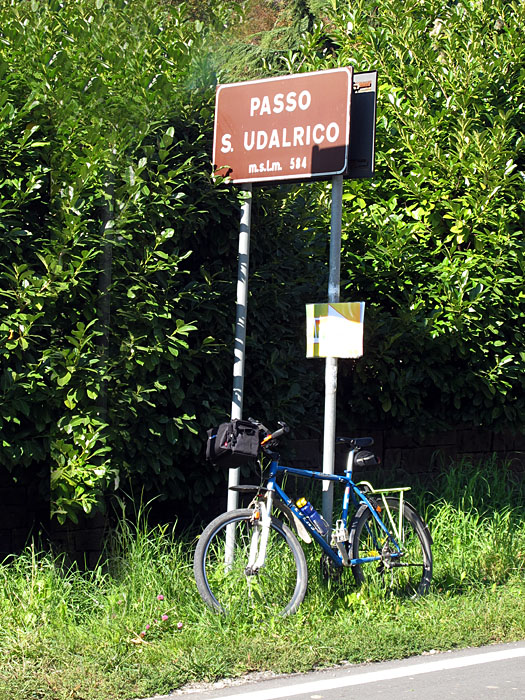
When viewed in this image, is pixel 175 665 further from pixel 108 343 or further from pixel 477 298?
pixel 477 298

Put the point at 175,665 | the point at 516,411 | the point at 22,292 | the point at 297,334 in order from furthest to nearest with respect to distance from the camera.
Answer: the point at 516,411 < the point at 297,334 < the point at 22,292 < the point at 175,665

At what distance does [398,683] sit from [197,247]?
320 centimetres

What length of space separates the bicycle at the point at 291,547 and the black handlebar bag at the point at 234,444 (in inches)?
2.7

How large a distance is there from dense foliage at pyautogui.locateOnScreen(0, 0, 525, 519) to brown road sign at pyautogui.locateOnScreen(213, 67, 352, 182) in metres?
0.27

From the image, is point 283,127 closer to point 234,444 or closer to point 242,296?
point 242,296

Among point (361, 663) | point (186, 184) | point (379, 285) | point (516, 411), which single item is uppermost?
point (186, 184)

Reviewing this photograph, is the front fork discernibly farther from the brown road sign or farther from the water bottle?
the brown road sign

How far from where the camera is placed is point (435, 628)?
5.66 m

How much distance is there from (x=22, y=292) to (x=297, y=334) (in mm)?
2404

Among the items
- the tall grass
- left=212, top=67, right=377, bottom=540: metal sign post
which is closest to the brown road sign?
left=212, top=67, right=377, bottom=540: metal sign post

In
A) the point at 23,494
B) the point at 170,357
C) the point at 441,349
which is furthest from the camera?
the point at 441,349

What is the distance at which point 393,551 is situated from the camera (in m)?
6.34

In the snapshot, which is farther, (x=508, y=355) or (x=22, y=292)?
(x=508, y=355)

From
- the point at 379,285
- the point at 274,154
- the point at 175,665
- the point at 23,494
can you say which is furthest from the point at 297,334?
the point at 175,665
